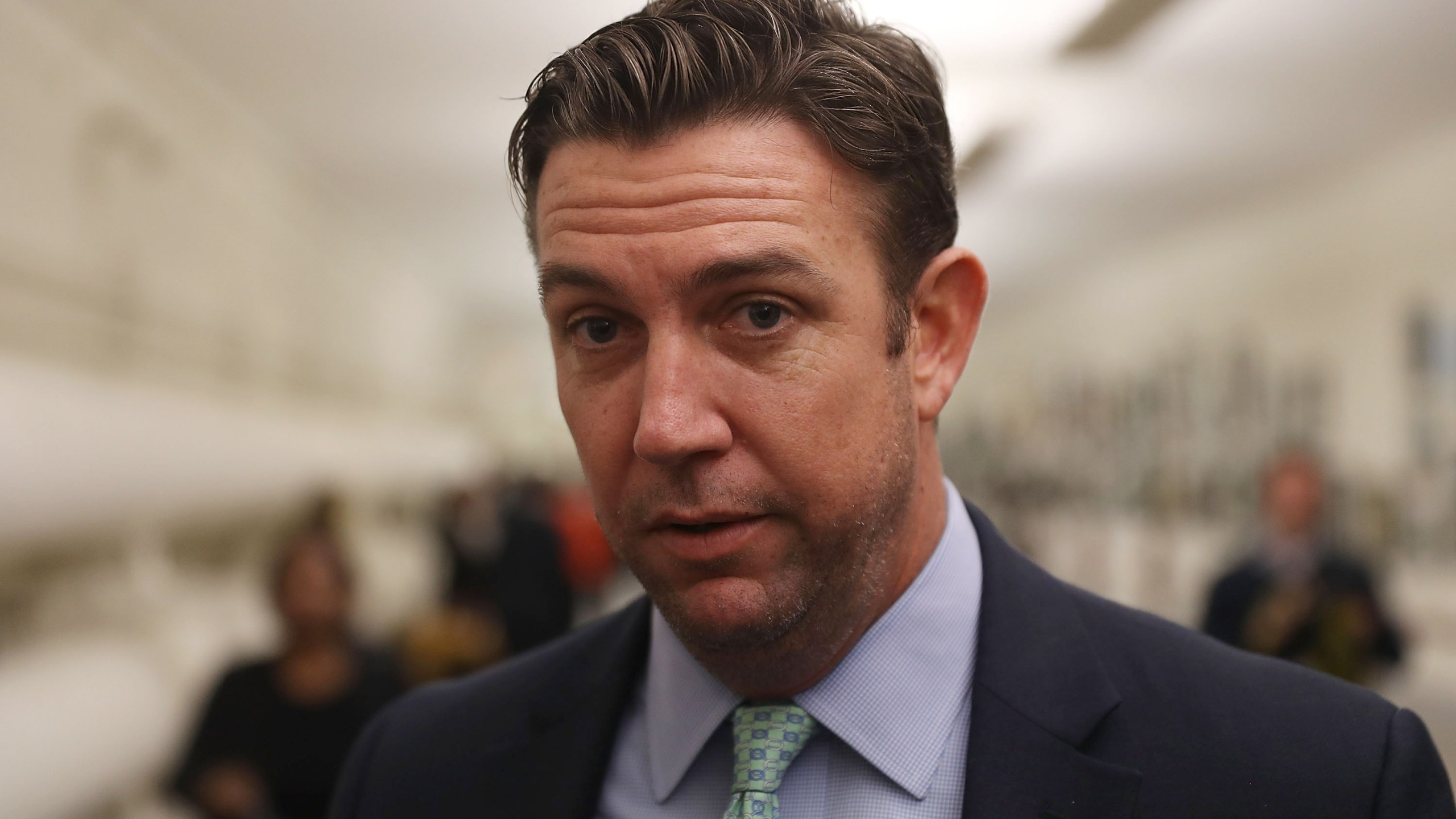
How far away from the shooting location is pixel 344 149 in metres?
1.84

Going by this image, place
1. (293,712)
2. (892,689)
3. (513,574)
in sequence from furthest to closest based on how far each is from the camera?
(513,574)
(293,712)
(892,689)

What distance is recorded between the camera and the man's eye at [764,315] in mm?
887

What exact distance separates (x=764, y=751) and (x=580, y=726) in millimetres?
241

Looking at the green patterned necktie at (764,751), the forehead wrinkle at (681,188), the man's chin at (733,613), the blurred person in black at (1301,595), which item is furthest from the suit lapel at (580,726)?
the blurred person in black at (1301,595)

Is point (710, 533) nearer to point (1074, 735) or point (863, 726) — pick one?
point (863, 726)

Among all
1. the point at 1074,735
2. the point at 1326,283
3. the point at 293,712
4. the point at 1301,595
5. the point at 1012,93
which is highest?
the point at 1012,93

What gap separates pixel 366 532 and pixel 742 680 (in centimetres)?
402

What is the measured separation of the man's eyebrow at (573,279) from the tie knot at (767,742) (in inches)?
17.3

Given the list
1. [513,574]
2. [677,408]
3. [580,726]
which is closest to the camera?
[677,408]

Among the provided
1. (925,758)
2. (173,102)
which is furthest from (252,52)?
(173,102)

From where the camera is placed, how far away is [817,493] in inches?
35.9

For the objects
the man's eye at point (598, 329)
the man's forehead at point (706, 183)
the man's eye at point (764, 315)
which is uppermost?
the man's forehead at point (706, 183)

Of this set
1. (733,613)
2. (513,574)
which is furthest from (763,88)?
(513,574)

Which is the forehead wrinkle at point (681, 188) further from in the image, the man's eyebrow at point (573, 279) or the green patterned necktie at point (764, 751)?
the green patterned necktie at point (764, 751)
